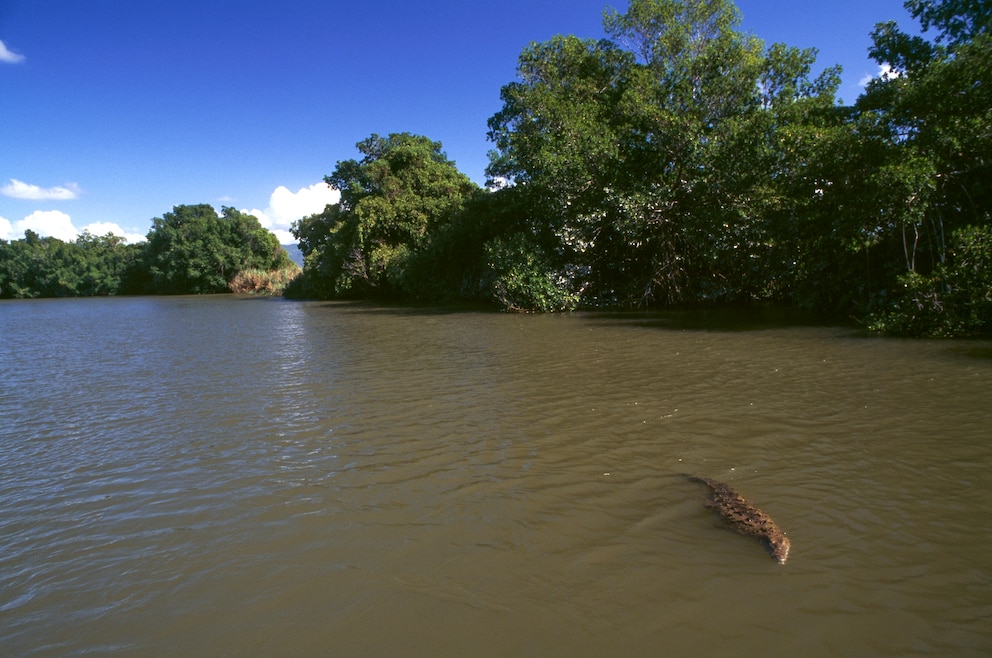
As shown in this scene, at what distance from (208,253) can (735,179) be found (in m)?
53.0

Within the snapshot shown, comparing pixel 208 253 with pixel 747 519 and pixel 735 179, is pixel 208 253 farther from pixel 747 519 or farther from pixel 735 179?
pixel 747 519

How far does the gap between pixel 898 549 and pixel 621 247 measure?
1975 centimetres

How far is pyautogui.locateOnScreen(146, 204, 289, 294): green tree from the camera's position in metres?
57.1

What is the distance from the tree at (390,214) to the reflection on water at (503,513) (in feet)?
73.4

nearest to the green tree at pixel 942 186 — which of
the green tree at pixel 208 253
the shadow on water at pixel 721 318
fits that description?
the shadow on water at pixel 721 318

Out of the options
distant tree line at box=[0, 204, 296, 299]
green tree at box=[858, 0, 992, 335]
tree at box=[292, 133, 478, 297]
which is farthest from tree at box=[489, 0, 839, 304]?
distant tree line at box=[0, 204, 296, 299]

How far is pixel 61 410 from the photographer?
8273mm

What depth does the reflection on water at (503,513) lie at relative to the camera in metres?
3.20

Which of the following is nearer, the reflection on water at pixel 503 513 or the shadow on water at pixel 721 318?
the reflection on water at pixel 503 513

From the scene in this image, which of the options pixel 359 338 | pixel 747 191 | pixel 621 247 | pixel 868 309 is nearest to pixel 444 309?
pixel 621 247

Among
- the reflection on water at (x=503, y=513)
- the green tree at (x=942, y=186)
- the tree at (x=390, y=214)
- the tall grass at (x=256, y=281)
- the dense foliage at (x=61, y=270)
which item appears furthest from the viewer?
the dense foliage at (x=61, y=270)

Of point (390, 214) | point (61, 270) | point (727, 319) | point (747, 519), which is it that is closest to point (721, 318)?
point (727, 319)

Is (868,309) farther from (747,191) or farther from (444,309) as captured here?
(444,309)

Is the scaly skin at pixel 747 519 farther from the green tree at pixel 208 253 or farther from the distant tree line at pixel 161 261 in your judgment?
the green tree at pixel 208 253
